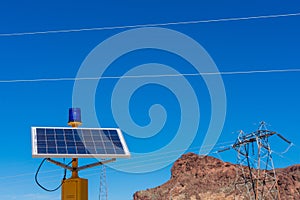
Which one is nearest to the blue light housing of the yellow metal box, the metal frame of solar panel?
the metal frame of solar panel

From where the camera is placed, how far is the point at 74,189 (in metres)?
12.8

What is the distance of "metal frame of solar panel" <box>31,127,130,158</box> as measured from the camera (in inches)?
494

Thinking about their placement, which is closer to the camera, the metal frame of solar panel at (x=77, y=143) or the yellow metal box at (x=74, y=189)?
the metal frame of solar panel at (x=77, y=143)

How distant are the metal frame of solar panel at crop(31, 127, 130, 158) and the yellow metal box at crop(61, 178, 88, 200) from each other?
2.43ft

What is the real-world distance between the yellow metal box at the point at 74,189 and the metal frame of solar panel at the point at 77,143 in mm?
740

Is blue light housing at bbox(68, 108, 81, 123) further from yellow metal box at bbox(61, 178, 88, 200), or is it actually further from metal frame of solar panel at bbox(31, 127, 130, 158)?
yellow metal box at bbox(61, 178, 88, 200)

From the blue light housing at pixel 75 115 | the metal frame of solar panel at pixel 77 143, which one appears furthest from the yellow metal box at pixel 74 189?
the blue light housing at pixel 75 115

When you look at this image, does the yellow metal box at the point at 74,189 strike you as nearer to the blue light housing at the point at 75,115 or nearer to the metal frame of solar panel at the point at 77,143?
the metal frame of solar panel at the point at 77,143

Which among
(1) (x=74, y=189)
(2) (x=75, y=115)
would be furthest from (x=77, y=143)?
(1) (x=74, y=189)

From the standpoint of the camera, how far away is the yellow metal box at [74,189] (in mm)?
12727

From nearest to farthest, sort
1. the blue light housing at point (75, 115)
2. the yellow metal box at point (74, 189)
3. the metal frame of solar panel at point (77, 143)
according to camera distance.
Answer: the metal frame of solar panel at point (77, 143)
the yellow metal box at point (74, 189)
the blue light housing at point (75, 115)

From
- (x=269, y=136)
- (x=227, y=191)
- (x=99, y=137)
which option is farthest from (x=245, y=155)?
(x=227, y=191)

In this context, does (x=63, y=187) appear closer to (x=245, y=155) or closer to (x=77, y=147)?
(x=77, y=147)

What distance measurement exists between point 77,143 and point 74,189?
4.14 ft
